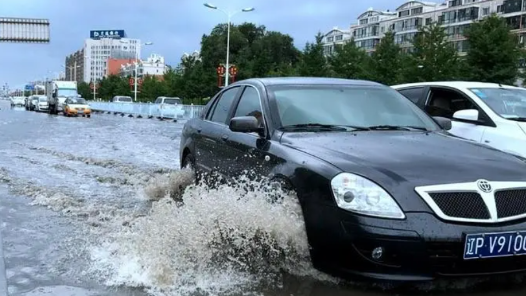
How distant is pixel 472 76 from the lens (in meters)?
27.2

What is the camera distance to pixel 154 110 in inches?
1545

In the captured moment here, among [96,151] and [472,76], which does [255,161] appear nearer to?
[96,151]

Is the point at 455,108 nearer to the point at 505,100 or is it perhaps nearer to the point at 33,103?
the point at 505,100

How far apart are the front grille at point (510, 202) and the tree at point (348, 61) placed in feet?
118

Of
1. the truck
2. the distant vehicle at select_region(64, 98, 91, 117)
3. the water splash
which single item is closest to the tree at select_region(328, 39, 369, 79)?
the distant vehicle at select_region(64, 98, 91, 117)

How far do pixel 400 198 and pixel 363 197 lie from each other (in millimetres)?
211

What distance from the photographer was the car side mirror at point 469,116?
6.35m

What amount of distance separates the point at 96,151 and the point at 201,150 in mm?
7573

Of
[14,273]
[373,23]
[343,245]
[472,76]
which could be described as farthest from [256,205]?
[373,23]

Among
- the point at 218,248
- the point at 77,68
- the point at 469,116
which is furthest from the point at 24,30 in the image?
the point at 77,68

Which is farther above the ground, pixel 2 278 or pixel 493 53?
pixel 493 53

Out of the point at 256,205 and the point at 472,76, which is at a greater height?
the point at 472,76

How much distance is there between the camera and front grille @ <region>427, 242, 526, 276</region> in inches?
130

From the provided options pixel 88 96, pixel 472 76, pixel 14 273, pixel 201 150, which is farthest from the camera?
pixel 88 96
